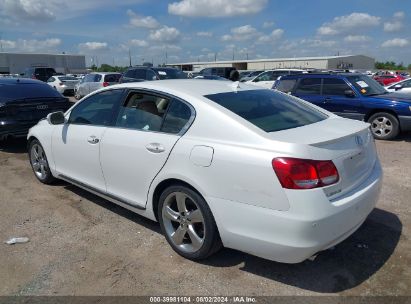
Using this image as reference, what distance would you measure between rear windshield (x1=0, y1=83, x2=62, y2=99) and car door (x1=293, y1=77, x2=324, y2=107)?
19.6ft

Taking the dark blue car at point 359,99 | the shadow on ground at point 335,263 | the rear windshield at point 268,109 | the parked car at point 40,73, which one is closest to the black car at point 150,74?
the dark blue car at point 359,99

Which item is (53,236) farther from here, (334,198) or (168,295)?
(334,198)

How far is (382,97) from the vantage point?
883 cm

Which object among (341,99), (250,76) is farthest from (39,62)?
(341,99)

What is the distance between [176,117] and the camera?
11.4 ft

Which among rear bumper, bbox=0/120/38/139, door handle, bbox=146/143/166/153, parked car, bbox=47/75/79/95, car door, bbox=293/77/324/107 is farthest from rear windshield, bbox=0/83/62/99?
parked car, bbox=47/75/79/95

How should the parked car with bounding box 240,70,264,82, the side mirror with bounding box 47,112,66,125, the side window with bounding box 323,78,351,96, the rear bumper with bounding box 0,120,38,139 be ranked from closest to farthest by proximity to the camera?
1. the side mirror with bounding box 47,112,66,125
2. the rear bumper with bounding box 0,120,38,139
3. the side window with bounding box 323,78,351,96
4. the parked car with bounding box 240,70,264,82

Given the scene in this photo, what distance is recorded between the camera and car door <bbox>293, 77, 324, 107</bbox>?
31.2 ft

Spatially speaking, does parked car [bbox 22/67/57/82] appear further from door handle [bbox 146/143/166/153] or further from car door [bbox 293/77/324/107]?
door handle [bbox 146/143/166/153]

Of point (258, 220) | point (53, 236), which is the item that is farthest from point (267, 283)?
point (53, 236)

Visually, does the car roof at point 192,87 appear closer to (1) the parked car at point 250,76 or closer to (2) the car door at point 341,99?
(2) the car door at point 341,99

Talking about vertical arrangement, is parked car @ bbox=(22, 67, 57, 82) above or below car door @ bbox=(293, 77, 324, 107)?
below

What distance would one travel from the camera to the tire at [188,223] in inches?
124

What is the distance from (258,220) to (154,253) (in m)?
1.27
